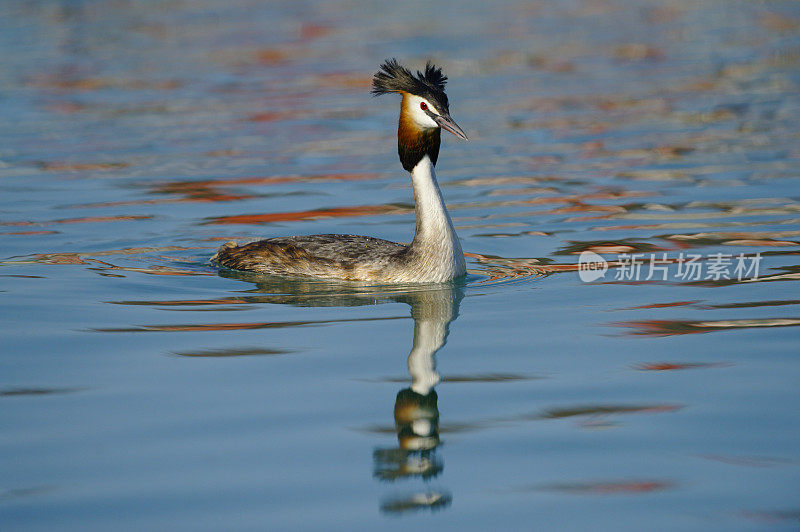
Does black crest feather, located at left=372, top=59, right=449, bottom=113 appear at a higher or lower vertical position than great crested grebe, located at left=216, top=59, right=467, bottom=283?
higher

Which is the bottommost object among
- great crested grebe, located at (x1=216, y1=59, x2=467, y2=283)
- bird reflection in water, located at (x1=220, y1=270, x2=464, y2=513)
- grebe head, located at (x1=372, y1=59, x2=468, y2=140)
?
bird reflection in water, located at (x1=220, y1=270, x2=464, y2=513)

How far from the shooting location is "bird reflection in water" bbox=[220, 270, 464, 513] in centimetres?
661

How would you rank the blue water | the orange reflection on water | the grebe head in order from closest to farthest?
the blue water
the orange reflection on water
the grebe head

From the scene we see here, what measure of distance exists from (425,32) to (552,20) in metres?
6.02

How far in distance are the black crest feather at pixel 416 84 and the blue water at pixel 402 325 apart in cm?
174

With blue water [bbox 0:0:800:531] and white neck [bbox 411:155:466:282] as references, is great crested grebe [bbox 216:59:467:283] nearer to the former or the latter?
white neck [bbox 411:155:466:282]

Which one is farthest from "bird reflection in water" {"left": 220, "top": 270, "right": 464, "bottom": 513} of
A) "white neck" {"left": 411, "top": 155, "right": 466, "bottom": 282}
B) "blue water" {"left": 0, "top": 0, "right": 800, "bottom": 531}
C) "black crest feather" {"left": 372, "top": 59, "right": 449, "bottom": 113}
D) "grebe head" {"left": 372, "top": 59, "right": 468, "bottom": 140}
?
"black crest feather" {"left": 372, "top": 59, "right": 449, "bottom": 113}

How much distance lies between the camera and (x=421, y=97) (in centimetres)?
1054

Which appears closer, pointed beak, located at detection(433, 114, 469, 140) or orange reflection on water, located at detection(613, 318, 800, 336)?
orange reflection on water, located at detection(613, 318, 800, 336)

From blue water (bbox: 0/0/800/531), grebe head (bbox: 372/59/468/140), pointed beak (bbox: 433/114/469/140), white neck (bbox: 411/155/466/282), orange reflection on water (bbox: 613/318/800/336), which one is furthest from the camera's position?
white neck (bbox: 411/155/466/282)

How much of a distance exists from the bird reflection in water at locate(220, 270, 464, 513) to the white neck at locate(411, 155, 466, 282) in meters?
Answer: 0.18

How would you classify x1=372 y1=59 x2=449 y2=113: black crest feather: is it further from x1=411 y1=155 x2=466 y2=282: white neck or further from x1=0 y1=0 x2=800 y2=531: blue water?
x1=0 y1=0 x2=800 y2=531: blue water

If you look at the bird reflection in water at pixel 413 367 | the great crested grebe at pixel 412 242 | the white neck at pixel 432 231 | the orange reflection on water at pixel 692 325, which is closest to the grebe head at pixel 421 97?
the great crested grebe at pixel 412 242

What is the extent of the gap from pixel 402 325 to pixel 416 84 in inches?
86.3
